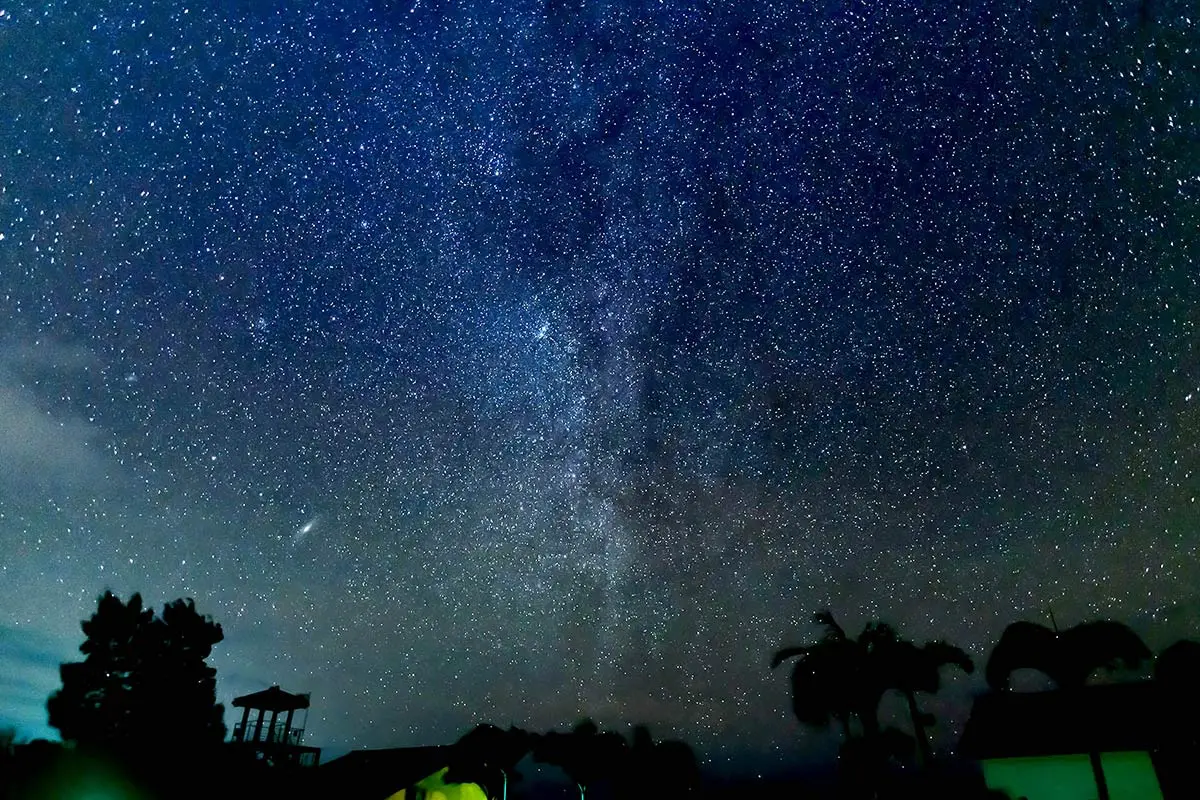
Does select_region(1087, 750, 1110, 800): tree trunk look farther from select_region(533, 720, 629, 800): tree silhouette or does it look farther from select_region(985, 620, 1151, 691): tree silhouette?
select_region(533, 720, 629, 800): tree silhouette

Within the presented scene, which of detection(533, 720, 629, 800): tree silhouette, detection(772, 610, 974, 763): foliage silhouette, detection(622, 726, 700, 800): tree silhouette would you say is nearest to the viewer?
detection(772, 610, 974, 763): foliage silhouette

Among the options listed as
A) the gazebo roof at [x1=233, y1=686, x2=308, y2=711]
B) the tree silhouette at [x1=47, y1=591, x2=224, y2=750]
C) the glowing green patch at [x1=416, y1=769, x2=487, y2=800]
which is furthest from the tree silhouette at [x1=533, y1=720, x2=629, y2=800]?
the tree silhouette at [x1=47, y1=591, x2=224, y2=750]

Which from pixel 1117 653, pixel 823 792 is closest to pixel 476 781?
pixel 823 792

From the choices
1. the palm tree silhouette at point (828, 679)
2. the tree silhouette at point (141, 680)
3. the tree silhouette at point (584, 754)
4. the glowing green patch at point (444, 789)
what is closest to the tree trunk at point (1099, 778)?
the palm tree silhouette at point (828, 679)

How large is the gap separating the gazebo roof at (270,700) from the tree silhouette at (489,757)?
7.91 meters

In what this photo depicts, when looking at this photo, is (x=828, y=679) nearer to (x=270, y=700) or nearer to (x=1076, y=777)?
(x=1076, y=777)

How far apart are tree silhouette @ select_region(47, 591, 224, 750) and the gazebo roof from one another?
9885 millimetres

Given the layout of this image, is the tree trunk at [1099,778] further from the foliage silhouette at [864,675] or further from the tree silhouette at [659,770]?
the tree silhouette at [659,770]

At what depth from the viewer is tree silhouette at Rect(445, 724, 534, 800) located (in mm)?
35312

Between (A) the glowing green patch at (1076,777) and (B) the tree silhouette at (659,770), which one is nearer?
(A) the glowing green patch at (1076,777)

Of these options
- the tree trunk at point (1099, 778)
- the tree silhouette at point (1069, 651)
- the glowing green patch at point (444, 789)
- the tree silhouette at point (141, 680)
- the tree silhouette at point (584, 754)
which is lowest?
the tree trunk at point (1099, 778)

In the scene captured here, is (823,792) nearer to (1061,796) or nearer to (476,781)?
(1061,796)

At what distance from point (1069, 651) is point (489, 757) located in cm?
2608

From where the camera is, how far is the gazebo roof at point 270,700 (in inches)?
1401
